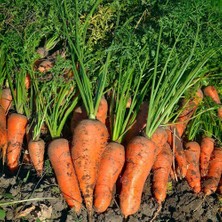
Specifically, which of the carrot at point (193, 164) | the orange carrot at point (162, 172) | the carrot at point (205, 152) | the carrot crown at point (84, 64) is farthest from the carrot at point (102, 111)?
the carrot at point (205, 152)

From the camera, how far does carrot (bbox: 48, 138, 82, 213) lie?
4211 millimetres

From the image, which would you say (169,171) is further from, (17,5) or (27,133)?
(17,5)

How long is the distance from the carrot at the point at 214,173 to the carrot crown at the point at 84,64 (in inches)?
57.9

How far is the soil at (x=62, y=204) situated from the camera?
387 centimetres

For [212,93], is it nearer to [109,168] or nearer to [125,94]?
[125,94]

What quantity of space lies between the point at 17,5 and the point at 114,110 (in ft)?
5.57

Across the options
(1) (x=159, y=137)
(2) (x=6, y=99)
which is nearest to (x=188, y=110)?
(1) (x=159, y=137)

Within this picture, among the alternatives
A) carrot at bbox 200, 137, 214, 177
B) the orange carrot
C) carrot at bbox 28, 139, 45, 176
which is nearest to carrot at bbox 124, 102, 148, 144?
the orange carrot

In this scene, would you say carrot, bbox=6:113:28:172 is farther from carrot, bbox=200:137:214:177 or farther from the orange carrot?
carrot, bbox=200:137:214:177

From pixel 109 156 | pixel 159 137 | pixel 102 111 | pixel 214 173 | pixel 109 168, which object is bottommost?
pixel 214 173

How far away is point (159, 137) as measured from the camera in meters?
4.42

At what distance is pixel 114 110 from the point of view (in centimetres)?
470

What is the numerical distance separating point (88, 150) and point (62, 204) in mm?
597

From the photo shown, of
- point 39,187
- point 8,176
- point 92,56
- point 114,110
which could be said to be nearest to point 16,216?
point 39,187
